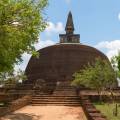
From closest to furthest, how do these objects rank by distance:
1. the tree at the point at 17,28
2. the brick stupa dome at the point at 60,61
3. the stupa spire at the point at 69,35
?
A: the tree at the point at 17,28, the brick stupa dome at the point at 60,61, the stupa spire at the point at 69,35

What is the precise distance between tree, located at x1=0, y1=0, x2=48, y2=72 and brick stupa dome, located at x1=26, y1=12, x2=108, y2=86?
28592mm

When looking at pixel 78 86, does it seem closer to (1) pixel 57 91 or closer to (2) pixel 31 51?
(1) pixel 57 91

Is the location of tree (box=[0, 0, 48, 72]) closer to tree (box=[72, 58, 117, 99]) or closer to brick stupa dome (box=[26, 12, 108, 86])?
tree (box=[72, 58, 117, 99])

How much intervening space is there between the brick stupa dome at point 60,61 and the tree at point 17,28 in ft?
93.8

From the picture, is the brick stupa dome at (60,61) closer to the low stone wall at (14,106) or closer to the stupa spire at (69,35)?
the stupa spire at (69,35)

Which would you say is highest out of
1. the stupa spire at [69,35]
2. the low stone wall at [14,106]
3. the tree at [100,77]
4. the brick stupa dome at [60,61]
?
the stupa spire at [69,35]

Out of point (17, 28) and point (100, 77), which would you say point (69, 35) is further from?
point (17, 28)

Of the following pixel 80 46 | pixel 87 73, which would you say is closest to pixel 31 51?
pixel 87 73

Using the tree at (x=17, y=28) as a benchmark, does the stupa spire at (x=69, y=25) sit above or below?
above

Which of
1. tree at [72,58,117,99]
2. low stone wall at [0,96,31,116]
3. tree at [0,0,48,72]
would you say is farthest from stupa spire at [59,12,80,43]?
tree at [0,0,48,72]

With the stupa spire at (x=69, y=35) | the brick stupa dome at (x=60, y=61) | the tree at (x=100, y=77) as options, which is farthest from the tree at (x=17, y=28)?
→ the stupa spire at (x=69, y=35)

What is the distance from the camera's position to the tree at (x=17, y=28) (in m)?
14.5

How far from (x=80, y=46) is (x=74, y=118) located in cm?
3594

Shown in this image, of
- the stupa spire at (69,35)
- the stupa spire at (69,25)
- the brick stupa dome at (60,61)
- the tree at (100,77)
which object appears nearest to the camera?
the tree at (100,77)
